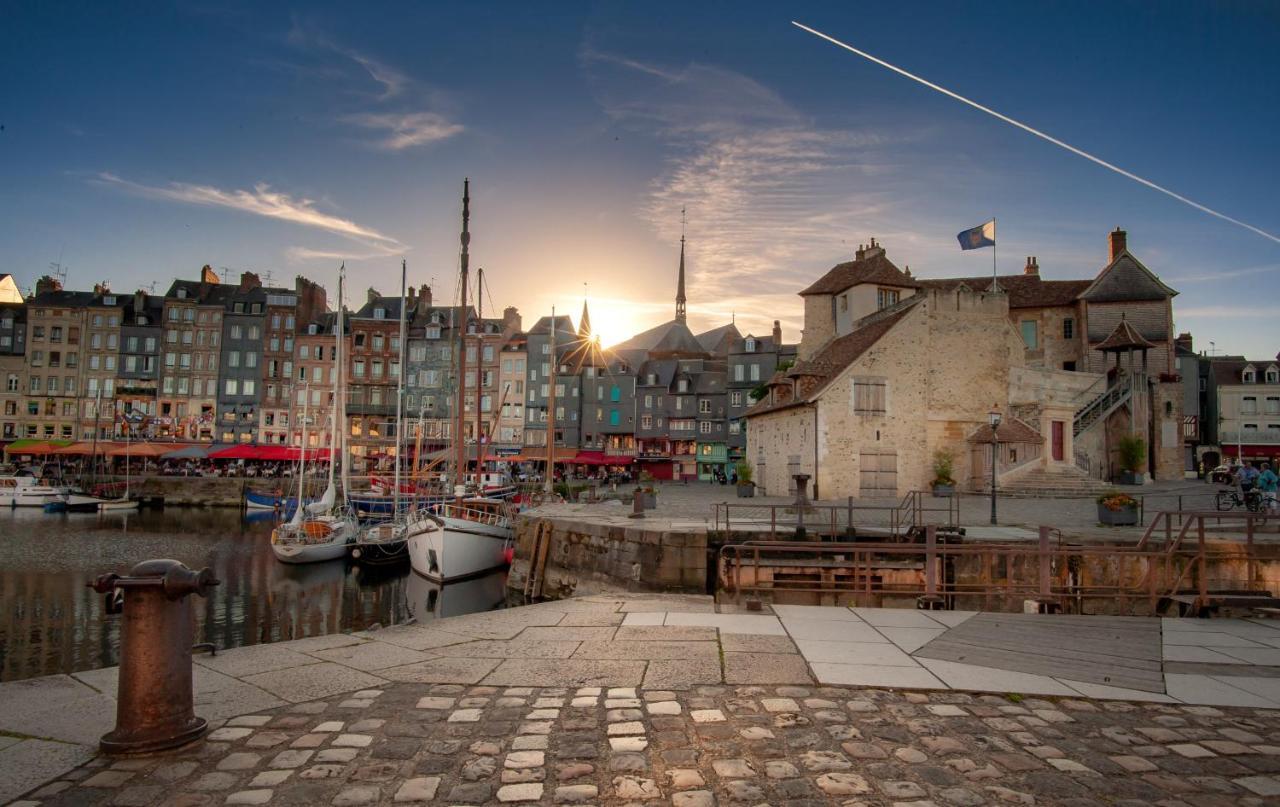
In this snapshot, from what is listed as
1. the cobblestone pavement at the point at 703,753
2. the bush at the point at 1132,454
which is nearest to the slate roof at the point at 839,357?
the bush at the point at 1132,454

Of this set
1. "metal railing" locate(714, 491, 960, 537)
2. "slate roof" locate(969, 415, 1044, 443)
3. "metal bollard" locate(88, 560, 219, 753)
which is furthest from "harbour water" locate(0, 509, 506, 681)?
"slate roof" locate(969, 415, 1044, 443)

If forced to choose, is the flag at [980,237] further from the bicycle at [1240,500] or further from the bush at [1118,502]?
the bush at [1118,502]

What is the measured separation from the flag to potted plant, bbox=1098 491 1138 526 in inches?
604

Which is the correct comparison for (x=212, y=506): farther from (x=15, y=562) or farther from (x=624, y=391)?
(x=624, y=391)

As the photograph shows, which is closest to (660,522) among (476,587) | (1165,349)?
(476,587)

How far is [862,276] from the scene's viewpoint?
40.1m

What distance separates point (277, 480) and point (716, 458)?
3671cm

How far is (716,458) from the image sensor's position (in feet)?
219

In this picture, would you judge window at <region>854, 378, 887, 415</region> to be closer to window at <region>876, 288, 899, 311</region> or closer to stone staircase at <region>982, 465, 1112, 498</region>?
stone staircase at <region>982, 465, 1112, 498</region>

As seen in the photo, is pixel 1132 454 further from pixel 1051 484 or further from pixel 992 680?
pixel 992 680

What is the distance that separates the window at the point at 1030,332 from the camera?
45.8 meters

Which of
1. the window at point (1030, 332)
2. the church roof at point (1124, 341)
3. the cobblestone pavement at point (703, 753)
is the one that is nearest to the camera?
the cobblestone pavement at point (703, 753)

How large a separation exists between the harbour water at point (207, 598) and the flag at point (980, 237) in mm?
23718

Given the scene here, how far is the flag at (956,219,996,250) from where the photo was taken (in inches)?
1229
